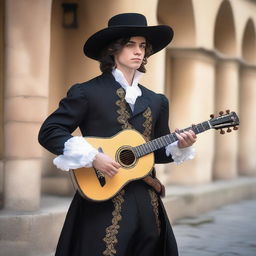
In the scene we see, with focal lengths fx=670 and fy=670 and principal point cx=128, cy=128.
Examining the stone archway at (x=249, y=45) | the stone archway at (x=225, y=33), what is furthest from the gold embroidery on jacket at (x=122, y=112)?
the stone archway at (x=249, y=45)

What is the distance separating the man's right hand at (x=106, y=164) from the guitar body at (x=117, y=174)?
11 centimetres

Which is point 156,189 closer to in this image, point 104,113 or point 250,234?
point 104,113

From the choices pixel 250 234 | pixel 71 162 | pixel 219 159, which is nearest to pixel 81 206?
pixel 71 162

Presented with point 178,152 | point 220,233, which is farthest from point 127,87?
point 220,233

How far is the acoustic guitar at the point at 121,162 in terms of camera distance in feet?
10.9

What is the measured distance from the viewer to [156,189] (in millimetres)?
3529

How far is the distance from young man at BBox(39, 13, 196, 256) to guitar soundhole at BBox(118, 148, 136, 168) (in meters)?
0.11

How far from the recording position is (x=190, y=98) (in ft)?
33.4

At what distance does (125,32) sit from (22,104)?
9.87 feet

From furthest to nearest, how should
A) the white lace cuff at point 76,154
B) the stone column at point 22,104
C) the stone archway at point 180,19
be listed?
the stone archway at point 180,19 < the stone column at point 22,104 < the white lace cuff at point 76,154

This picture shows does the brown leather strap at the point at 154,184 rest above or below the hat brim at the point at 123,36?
below

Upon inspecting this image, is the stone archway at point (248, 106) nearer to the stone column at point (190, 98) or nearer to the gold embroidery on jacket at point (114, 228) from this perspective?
the stone column at point (190, 98)

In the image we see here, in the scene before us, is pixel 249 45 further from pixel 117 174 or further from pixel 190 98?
pixel 117 174

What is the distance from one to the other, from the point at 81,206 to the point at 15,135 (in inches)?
117
